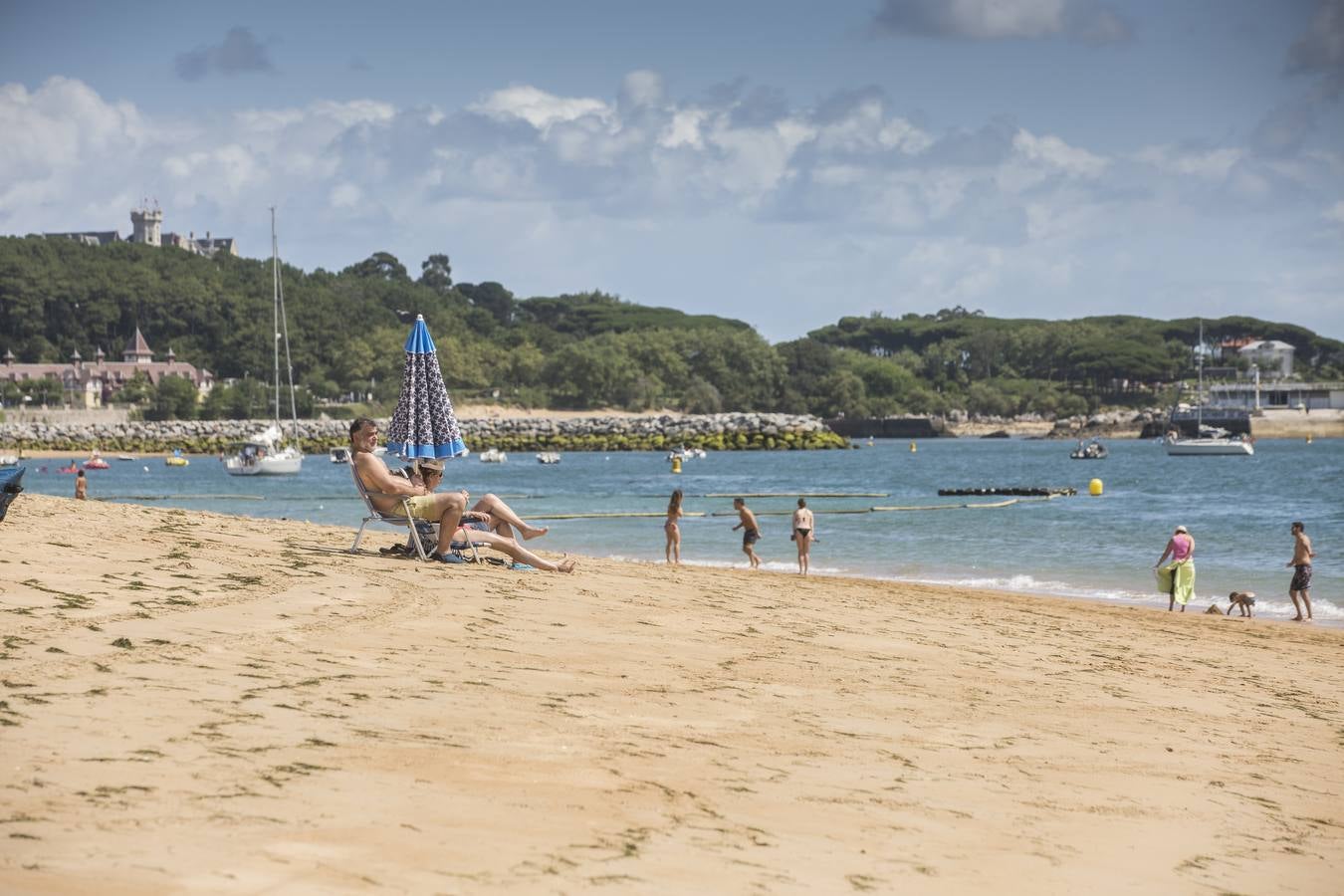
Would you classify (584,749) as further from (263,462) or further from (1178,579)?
(263,462)

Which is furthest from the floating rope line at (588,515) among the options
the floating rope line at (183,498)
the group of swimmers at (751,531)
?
the group of swimmers at (751,531)

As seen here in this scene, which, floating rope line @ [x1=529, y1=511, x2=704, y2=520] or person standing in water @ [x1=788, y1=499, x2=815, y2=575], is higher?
person standing in water @ [x1=788, y1=499, x2=815, y2=575]

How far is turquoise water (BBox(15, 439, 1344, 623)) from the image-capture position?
2634 centimetres

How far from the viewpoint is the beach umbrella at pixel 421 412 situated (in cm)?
1689

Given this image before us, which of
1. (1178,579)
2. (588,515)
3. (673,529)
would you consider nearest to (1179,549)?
(1178,579)

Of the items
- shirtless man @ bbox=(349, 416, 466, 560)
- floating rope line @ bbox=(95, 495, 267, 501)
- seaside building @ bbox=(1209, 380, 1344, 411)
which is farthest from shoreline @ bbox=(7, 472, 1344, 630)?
seaside building @ bbox=(1209, 380, 1344, 411)

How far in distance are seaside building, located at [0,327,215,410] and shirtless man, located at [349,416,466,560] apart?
452 feet

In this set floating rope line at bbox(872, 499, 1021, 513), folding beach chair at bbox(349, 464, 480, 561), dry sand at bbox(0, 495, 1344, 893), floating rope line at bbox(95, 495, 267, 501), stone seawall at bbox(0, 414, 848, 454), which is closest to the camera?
dry sand at bbox(0, 495, 1344, 893)

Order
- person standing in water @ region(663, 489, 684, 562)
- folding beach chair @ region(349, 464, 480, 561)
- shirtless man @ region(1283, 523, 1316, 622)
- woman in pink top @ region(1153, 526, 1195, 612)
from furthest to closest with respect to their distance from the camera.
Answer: person standing in water @ region(663, 489, 684, 562)
woman in pink top @ region(1153, 526, 1195, 612)
shirtless man @ region(1283, 523, 1316, 622)
folding beach chair @ region(349, 464, 480, 561)

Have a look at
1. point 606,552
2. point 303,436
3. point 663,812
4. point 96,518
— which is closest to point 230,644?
point 663,812

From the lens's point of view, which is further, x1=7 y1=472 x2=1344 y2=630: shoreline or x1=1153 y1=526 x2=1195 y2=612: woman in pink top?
x1=7 y1=472 x2=1344 y2=630: shoreline

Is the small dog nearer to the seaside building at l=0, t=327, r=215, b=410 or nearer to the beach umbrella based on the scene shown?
the beach umbrella

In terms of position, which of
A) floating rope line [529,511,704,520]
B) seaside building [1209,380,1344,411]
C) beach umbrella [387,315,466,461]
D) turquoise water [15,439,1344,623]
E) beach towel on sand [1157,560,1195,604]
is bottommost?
turquoise water [15,439,1344,623]

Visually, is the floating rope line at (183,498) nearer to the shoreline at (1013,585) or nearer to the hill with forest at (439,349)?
the shoreline at (1013,585)
